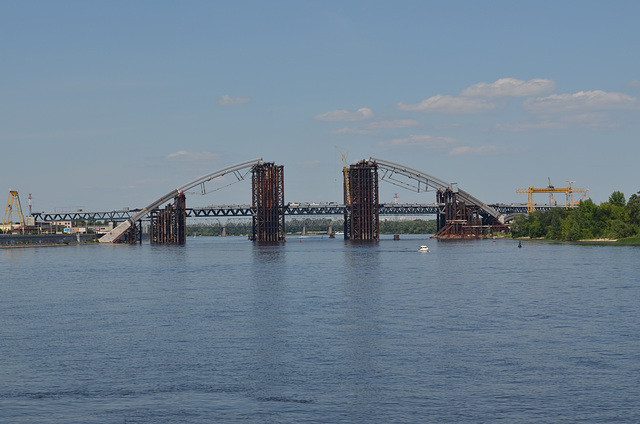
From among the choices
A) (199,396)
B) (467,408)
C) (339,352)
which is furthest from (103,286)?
(467,408)

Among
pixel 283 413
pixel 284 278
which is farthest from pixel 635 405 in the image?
pixel 284 278

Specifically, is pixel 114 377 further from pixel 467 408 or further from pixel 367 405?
pixel 467 408

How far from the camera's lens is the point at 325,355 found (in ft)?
A: 154

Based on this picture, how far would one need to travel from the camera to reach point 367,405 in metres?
36.1

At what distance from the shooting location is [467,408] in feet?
115

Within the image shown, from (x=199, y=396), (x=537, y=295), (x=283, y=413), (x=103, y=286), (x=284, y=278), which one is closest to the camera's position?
(x=283, y=413)

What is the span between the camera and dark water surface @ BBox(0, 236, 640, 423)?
3538cm

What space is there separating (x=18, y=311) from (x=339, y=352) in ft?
125

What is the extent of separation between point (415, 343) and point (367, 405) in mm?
15137

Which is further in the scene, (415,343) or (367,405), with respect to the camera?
(415,343)

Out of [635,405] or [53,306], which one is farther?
[53,306]

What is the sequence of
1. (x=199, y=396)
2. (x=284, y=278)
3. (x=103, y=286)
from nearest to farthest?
(x=199, y=396)
(x=103, y=286)
(x=284, y=278)

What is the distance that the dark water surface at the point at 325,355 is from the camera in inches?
1393

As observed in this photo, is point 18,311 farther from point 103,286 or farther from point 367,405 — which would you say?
point 367,405
